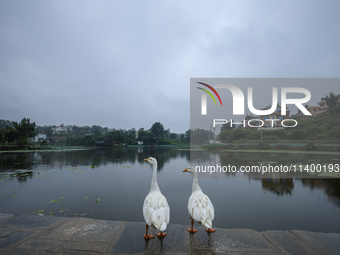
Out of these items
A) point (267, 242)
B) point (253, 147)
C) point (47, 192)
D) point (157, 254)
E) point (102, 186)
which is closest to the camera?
point (157, 254)

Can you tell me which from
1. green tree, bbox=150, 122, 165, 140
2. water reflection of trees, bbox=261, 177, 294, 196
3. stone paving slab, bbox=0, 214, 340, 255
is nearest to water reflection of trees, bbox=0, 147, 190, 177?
water reflection of trees, bbox=261, 177, 294, 196

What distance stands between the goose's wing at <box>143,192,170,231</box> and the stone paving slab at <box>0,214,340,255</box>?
34cm

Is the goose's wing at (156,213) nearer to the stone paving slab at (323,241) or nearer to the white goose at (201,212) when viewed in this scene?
the white goose at (201,212)

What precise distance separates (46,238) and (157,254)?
2.00 meters

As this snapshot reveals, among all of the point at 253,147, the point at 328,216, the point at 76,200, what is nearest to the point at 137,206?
the point at 76,200

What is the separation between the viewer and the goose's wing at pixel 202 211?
3.15 meters

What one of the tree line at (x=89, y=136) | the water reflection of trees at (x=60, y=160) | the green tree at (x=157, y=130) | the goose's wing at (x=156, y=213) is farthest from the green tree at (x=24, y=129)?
the goose's wing at (x=156, y=213)

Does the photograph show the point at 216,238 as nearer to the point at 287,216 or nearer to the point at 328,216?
the point at 287,216

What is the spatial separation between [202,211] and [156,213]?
0.87 m

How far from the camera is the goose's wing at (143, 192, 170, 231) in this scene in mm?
2939

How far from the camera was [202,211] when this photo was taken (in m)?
3.26

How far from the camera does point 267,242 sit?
9.68 feet

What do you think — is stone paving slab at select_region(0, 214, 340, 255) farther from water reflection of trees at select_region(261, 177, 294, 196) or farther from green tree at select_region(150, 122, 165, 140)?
green tree at select_region(150, 122, 165, 140)

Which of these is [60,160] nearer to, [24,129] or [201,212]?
[201,212]
